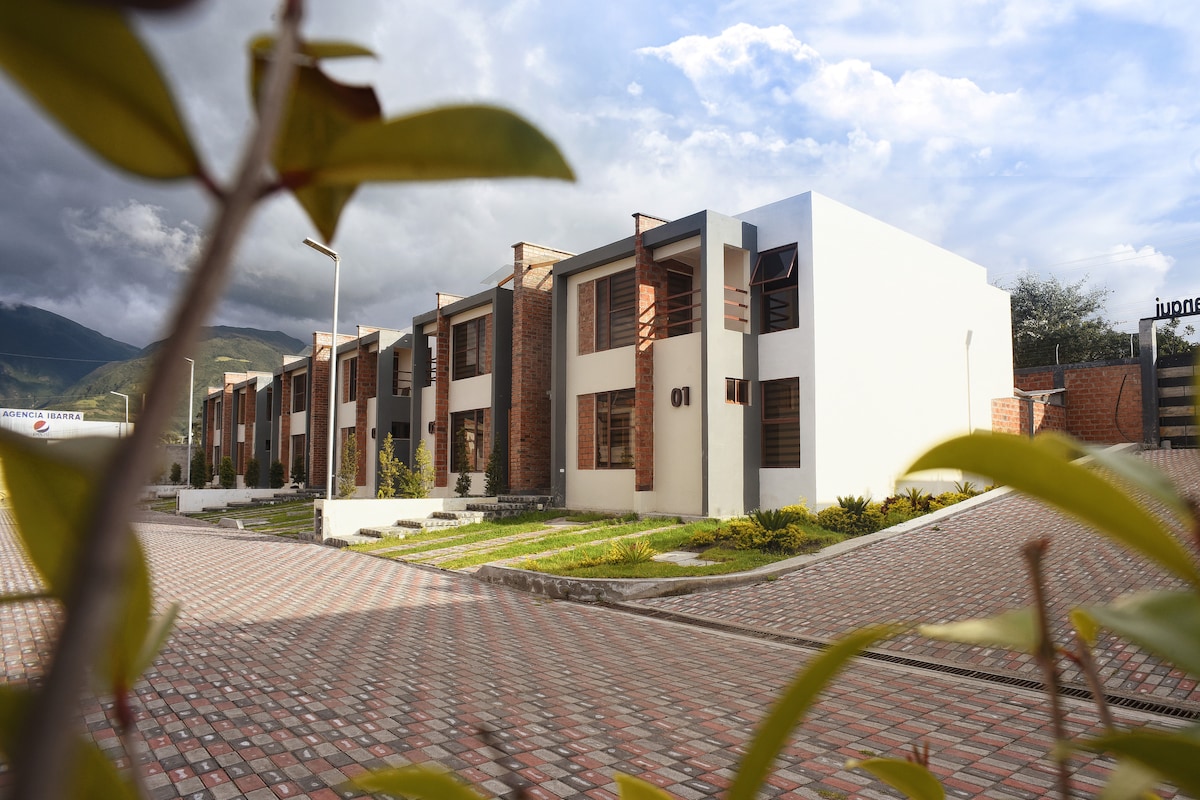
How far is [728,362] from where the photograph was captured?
14.9m

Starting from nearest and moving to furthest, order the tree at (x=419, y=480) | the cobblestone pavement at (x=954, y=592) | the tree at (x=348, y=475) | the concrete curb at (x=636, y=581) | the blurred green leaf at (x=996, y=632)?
the blurred green leaf at (x=996, y=632), the cobblestone pavement at (x=954, y=592), the concrete curb at (x=636, y=581), the tree at (x=419, y=480), the tree at (x=348, y=475)

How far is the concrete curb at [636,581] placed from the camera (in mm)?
9492

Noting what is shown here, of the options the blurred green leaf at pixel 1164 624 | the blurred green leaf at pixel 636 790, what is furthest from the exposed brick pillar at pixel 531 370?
the blurred green leaf at pixel 1164 624

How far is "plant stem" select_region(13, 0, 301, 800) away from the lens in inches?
9.6

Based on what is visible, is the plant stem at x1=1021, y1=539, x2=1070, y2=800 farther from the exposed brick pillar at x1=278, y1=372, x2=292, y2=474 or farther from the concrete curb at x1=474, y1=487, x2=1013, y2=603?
the exposed brick pillar at x1=278, y1=372, x2=292, y2=474

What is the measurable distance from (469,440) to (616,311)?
22.6ft

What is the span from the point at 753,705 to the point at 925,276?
15001mm

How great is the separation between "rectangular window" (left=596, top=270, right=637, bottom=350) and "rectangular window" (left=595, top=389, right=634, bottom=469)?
4.16 ft

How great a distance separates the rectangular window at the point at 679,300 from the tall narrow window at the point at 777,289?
4.96 ft

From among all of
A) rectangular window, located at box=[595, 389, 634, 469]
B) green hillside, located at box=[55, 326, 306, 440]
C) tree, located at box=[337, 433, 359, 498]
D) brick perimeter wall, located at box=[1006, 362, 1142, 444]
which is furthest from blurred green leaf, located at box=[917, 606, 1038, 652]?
tree, located at box=[337, 433, 359, 498]

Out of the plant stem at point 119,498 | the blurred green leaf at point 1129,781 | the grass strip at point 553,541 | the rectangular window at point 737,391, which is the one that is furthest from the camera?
the rectangular window at point 737,391

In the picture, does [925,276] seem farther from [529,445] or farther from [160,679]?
[160,679]

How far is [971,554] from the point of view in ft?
31.9

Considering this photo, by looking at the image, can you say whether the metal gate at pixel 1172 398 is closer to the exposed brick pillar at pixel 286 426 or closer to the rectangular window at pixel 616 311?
the rectangular window at pixel 616 311
